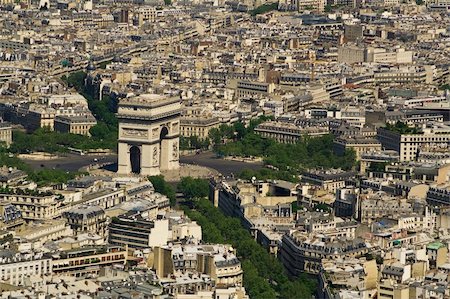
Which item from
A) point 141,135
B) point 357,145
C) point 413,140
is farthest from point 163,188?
point 413,140

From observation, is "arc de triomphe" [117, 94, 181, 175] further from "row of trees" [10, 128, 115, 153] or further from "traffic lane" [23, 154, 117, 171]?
"row of trees" [10, 128, 115, 153]

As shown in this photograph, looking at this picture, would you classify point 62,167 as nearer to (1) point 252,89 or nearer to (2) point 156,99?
(2) point 156,99

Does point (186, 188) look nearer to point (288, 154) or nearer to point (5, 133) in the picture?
point (288, 154)

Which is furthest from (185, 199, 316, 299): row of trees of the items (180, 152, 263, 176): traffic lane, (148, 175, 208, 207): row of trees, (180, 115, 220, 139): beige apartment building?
(180, 115, 220, 139): beige apartment building

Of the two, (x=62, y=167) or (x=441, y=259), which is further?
(x=62, y=167)

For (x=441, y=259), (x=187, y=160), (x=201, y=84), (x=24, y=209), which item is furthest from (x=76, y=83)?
(x=441, y=259)

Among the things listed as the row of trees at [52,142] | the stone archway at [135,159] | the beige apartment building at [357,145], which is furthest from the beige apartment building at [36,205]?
the beige apartment building at [357,145]


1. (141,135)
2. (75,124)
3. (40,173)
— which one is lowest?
(75,124)
